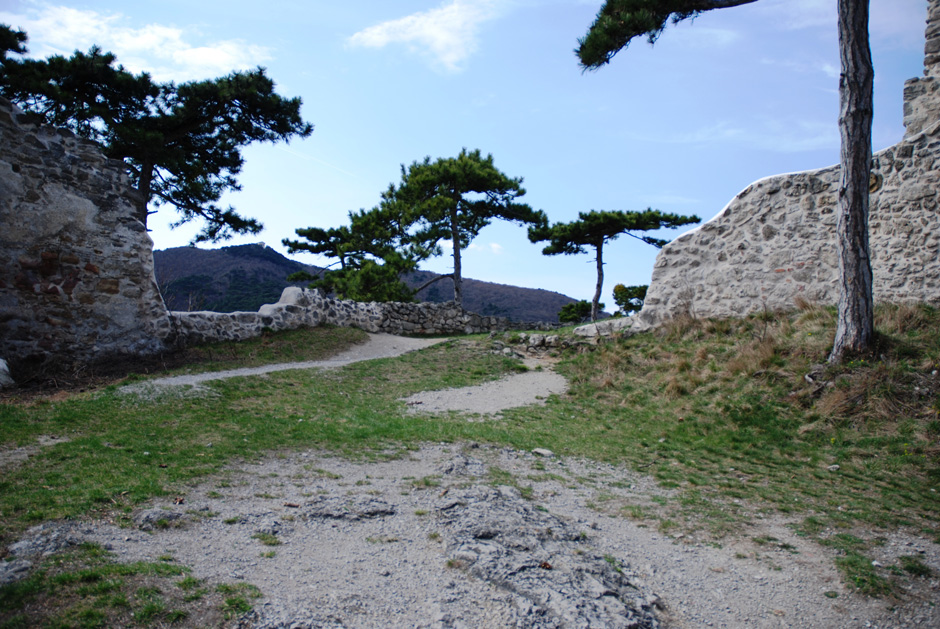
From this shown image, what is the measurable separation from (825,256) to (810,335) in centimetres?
212

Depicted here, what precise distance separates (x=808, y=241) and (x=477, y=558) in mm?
9827

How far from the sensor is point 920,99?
962cm

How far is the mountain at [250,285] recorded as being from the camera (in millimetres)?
31406

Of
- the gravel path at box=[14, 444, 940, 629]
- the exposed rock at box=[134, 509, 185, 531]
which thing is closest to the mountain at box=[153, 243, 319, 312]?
the exposed rock at box=[134, 509, 185, 531]

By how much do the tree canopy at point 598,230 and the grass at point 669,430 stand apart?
549 inches

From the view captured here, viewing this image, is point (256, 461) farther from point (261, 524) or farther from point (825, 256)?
point (825, 256)

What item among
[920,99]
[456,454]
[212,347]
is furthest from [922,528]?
[212,347]

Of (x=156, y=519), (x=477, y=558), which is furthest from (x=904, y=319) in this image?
(x=156, y=519)

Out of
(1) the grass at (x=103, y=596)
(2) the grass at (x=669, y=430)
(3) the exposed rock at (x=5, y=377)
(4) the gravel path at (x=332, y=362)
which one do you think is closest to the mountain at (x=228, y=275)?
(4) the gravel path at (x=332, y=362)

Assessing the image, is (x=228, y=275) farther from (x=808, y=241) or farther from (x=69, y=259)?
(x=808, y=241)

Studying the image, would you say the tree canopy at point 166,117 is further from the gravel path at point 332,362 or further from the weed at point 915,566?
the weed at point 915,566

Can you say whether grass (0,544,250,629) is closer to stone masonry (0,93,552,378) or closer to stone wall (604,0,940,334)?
stone masonry (0,93,552,378)

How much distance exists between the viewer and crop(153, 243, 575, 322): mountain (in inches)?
1236

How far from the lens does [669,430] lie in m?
7.57
